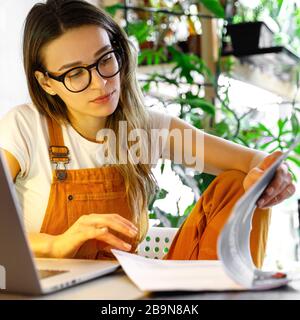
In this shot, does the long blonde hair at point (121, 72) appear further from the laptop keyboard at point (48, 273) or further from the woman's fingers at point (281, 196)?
the laptop keyboard at point (48, 273)

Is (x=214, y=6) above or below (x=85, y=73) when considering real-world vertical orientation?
above

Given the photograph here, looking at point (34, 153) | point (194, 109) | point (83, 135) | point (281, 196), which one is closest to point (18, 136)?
point (34, 153)

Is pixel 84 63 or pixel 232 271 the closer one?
pixel 232 271

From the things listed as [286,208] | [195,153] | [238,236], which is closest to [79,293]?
[238,236]

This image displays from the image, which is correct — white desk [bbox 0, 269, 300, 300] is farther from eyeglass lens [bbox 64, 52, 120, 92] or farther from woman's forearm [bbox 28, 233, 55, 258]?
eyeglass lens [bbox 64, 52, 120, 92]

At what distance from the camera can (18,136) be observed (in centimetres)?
116

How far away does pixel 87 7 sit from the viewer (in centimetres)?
121

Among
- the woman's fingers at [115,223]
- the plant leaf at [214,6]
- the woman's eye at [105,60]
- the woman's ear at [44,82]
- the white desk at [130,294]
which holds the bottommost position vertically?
the white desk at [130,294]

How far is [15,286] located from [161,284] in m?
0.15

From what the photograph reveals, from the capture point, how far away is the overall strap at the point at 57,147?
1.20 m

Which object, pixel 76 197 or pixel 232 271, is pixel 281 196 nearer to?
pixel 232 271

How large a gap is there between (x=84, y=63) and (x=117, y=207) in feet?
0.97

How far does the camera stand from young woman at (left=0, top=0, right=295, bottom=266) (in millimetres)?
1111

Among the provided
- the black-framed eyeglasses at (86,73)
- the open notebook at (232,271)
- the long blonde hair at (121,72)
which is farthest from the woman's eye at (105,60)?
the open notebook at (232,271)
